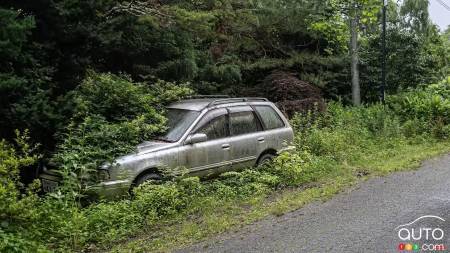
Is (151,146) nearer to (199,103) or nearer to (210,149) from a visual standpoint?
(210,149)

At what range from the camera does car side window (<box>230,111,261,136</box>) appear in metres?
9.09

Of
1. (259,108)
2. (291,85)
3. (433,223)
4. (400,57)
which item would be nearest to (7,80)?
(259,108)

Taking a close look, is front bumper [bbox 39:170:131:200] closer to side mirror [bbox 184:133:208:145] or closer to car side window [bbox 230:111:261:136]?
side mirror [bbox 184:133:208:145]

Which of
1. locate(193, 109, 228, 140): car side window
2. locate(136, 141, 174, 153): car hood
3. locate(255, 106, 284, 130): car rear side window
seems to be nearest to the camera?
locate(136, 141, 174, 153): car hood

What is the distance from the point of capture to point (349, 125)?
Answer: 13508 mm

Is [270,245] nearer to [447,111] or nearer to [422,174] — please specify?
[422,174]

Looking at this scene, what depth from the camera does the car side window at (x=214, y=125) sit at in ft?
28.0

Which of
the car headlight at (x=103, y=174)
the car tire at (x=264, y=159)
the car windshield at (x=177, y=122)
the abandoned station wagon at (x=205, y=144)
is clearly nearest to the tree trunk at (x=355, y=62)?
the abandoned station wagon at (x=205, y=144)

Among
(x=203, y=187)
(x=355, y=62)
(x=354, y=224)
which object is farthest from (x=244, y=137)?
(x=355, y=62)

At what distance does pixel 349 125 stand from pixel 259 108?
185 inches

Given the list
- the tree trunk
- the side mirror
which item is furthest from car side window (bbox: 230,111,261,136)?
the tree trunk

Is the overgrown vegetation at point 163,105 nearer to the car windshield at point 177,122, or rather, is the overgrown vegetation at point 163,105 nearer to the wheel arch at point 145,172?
the car windshield at point 177,122

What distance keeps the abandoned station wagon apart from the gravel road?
2162mm

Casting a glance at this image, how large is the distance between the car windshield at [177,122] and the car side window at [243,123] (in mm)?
819
